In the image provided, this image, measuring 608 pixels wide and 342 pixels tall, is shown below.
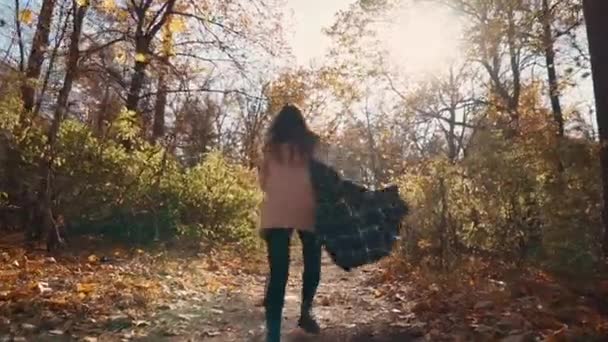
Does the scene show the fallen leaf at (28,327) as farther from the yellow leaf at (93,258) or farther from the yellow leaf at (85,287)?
the yellow leaf at (93,258)

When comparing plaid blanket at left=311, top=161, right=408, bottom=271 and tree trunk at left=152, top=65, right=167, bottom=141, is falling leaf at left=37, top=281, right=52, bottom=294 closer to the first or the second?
plaid blanket at left=311, top=161, right=408, bottom=271

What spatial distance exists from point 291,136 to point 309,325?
1.62 metres

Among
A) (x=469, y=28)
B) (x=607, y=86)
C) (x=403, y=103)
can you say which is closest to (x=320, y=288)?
(x=607, y=86)

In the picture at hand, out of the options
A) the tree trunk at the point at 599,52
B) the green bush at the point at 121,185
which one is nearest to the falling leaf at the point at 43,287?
the green bush at the point at 121,185

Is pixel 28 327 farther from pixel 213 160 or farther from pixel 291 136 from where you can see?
pixel 213 160

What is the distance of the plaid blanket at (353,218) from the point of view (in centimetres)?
541

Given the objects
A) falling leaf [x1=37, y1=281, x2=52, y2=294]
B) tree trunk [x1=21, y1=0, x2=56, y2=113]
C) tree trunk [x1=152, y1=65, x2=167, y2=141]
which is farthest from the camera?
tree trunk [x1=152, y1=65, x2=167, y2=141]

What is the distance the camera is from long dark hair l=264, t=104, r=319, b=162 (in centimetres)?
514

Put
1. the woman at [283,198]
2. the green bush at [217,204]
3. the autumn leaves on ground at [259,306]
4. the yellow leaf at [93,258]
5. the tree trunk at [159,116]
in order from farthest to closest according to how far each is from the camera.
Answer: the tree trunk at [159,116] < the green bush at [217,204] < the yellow leaf at [93,258] < the autumn leaves on ground at [259,306] < the woman at [283,198]

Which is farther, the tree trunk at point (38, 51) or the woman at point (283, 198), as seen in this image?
the tree trunk at point (38, 51)

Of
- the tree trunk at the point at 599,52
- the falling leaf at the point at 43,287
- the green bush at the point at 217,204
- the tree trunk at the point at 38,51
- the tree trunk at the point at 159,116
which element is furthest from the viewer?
the tree trunk at the point at 159,116

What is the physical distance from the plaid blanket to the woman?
171mm

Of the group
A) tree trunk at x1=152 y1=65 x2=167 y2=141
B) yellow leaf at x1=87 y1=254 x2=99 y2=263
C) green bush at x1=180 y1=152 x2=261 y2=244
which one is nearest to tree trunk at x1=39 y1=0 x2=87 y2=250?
yellow leaf at x1=87 y1=254 x2=99 y2=263

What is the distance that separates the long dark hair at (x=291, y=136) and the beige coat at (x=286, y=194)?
48 mm
